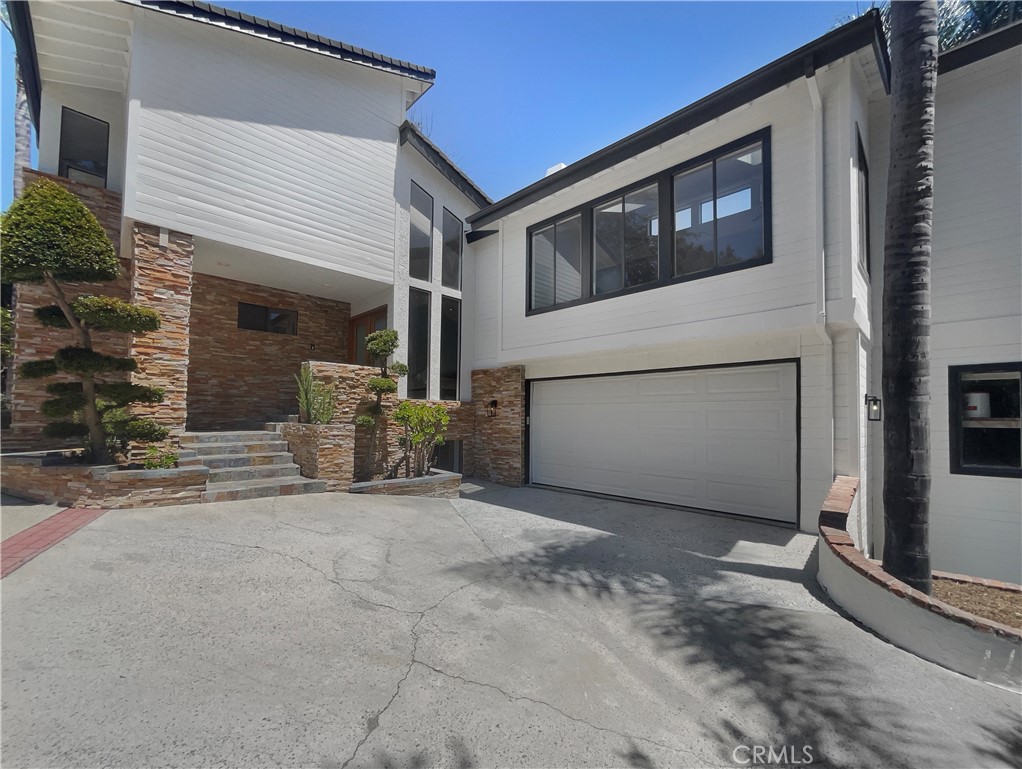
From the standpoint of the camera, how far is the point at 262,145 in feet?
24.4

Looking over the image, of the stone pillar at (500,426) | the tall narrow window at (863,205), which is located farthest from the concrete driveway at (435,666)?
the stone pillar at (500,426)

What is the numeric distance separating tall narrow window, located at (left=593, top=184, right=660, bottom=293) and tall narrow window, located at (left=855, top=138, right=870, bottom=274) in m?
2.57

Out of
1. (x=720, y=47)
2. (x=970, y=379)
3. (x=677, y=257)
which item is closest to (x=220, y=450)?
(x=677, y=257)

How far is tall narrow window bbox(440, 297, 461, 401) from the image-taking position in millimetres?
10086

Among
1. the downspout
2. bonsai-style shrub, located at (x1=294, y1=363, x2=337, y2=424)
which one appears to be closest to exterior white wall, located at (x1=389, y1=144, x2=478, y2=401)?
bonsai-style shrub, located at (x1=294, y1=363, x2=337, y2=424)

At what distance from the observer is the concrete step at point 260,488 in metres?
5.60

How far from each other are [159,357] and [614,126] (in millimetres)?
8083

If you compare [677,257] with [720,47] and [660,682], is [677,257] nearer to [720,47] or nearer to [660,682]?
[720,47]

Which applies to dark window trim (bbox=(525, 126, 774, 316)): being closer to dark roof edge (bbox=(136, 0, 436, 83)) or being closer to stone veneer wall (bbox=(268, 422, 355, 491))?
dark roof edge (bbox=(136, 0, 436, 83))

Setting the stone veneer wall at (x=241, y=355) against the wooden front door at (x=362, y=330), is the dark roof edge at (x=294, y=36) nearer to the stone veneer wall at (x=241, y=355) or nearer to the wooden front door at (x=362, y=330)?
the stone veneer wall at (x=241, y=355)

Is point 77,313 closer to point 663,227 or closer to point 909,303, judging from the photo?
point 663,227

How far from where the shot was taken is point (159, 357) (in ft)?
20.0

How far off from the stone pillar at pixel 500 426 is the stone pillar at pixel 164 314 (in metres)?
5.50

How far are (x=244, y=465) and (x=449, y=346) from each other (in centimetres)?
506
